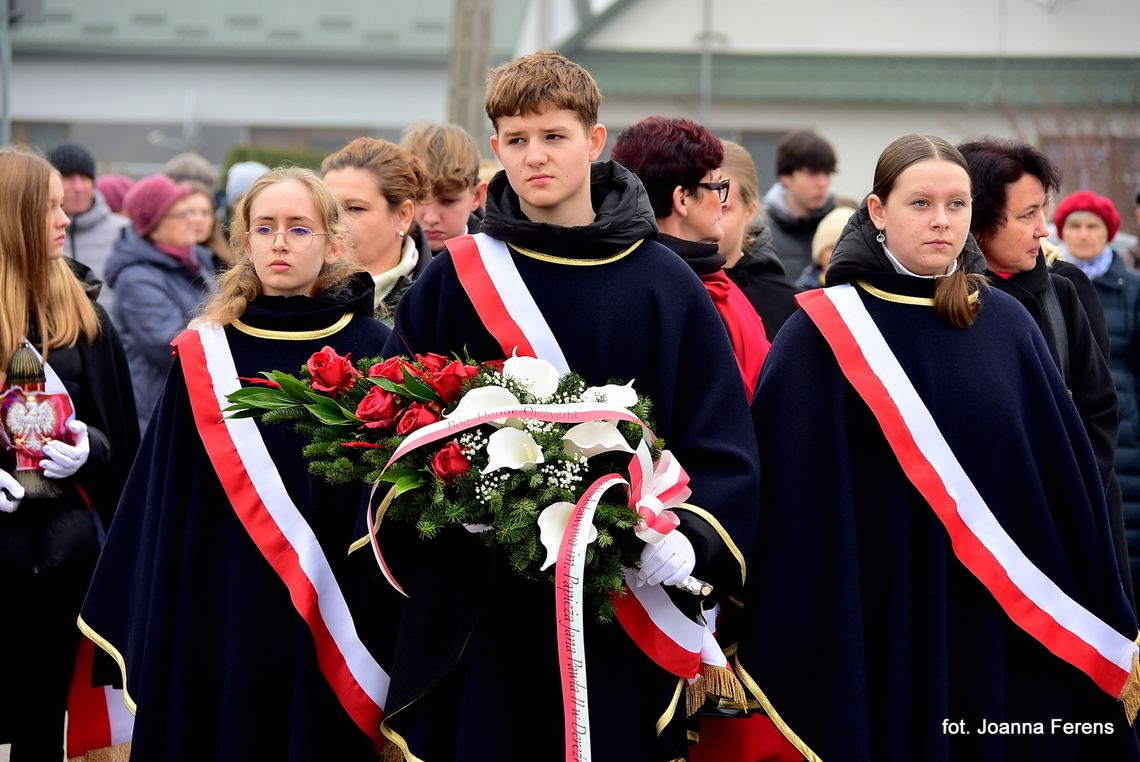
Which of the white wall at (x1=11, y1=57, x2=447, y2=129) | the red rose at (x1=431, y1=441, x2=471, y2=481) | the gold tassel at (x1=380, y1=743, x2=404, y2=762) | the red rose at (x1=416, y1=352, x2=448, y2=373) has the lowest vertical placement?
the gold tassel at (x1=380, y1=743, x2=404, y2=762)

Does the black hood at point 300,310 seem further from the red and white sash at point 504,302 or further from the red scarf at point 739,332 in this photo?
the red scarf at point 739,332

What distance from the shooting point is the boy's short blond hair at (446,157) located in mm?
6266

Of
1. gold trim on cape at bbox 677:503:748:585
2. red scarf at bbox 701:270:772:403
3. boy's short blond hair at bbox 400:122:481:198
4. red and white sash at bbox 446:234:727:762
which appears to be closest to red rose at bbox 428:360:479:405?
red and white sash at bbox 446:234:727:762

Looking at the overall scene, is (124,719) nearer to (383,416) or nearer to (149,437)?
(149,437)

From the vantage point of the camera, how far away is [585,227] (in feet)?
13.2

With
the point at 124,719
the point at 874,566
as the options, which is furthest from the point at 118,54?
the point at 874,566

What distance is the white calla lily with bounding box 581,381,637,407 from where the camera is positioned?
3.65 metres

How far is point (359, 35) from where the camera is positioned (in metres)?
27.4

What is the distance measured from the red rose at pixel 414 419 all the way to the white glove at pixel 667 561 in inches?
24.1

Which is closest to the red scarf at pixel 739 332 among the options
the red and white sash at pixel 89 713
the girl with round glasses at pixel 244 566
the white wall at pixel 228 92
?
the girl with round glasses at pixel 244 566

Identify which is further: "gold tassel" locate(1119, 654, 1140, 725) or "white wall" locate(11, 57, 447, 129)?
"white wall" locate(11, 57, 447, 129)

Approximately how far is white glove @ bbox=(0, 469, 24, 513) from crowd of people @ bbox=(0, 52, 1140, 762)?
0.02m

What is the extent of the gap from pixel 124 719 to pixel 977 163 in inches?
142

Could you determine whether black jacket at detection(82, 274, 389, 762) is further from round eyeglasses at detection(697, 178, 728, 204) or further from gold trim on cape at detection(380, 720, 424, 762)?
round eyeglasses at detection(697, 178, 728, 204)
